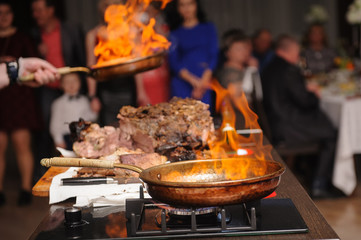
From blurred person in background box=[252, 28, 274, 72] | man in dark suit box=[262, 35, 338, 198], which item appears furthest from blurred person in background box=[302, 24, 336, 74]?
man in dark suit box=[262, 35, 338, 198]

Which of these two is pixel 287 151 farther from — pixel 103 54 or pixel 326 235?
pixel 326 235

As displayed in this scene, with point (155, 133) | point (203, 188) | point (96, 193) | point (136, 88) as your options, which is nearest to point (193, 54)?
point (136, 88)

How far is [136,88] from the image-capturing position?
494 cm

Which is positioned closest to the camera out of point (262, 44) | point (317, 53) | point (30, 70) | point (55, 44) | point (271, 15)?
point (30, 70)

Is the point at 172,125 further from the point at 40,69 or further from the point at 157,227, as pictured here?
the point at 157,227

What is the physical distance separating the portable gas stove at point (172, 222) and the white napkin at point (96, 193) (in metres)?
0.09

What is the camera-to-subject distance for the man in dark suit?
493 centimetres

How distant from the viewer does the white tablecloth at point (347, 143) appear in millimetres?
4766

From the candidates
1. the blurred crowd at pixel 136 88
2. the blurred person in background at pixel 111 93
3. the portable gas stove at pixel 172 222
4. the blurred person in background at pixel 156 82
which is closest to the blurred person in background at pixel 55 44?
the blurred crowd at pixel 136 88

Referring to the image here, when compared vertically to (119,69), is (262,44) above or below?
below

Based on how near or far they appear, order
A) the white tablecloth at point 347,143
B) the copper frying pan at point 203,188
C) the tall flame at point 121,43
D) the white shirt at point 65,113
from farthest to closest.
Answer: the white shirt at point 65,113 < the white tablecloth at point 347,143 < the tall flame at point 121,43 < the copper frying pan at point 203,188

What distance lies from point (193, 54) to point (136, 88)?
728 mm

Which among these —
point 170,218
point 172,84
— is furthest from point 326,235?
point 172,84

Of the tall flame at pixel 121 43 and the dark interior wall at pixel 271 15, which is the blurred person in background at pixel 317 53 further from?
the tall flame at pixel 121 43
